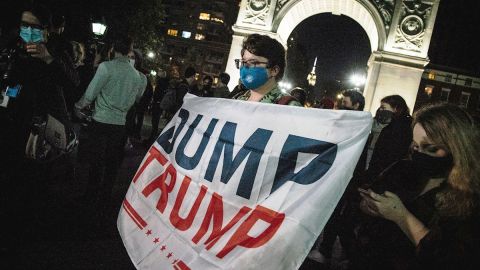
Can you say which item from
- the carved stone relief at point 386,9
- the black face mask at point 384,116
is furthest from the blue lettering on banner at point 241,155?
the carved stone relief at point 386,9

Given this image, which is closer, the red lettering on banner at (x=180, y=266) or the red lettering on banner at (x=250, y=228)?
the red lettering on banner at (x=250, y=228)

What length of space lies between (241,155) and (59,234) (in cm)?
245

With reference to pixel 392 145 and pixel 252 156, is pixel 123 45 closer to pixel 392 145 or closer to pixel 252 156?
pixel 252 156

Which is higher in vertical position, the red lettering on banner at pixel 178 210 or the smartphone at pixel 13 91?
the smartphone at pixel 13 91

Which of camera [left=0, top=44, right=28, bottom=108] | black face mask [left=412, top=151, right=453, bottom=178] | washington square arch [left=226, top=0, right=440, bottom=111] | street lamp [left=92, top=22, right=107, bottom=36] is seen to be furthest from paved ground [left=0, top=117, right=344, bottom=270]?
washington square arch [left=226, top=0, right=440, bottom=111]

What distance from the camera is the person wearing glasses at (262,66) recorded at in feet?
8.19

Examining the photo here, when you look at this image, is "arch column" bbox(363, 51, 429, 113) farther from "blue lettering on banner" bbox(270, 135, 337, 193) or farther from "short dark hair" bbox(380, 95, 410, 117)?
"blue lettering on banner" bbox(270, 135, 337, 193)

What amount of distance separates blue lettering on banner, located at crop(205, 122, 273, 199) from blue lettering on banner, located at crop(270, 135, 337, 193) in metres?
0.14

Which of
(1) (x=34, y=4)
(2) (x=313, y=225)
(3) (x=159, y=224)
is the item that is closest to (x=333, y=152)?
(2) (x=313, y=225)

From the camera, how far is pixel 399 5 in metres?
17.2

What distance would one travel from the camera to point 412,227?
5.29 ft

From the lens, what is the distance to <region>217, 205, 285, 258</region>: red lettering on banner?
161cm

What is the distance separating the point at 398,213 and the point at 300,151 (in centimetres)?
52

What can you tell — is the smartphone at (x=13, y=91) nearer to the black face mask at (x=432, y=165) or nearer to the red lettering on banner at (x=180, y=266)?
the red lettering on banner at (x=180, y=266)
